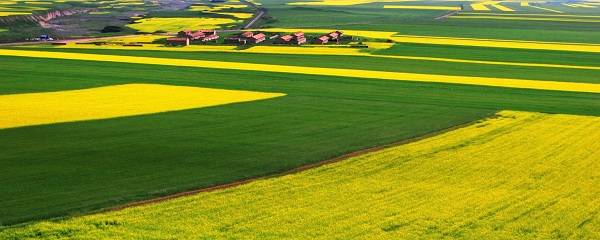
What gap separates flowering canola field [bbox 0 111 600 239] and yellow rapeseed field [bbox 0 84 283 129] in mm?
14404

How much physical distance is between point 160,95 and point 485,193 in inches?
964

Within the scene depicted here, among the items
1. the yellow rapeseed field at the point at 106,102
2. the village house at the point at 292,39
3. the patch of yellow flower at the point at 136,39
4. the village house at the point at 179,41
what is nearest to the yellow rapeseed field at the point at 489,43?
the village house at the point at 292,39

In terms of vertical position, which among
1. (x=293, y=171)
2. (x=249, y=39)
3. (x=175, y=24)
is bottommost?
(x=175, y=24)

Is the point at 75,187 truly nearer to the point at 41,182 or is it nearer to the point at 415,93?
the point at 41,182

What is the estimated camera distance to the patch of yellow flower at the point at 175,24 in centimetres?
10031

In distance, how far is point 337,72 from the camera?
5647cm

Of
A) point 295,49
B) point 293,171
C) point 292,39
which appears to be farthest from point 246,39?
point 293,171

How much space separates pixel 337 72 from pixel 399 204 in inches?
1359

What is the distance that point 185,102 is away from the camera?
135 ft

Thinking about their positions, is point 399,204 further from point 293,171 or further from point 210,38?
point 210,38

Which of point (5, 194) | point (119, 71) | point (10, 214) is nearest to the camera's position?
point (10, 214)

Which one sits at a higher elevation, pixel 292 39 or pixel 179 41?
pixel 179 41

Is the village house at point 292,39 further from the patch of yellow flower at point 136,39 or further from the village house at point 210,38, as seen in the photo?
the patch of yellow flower at point 136,39

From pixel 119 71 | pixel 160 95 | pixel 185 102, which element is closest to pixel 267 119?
pixel 185 102
